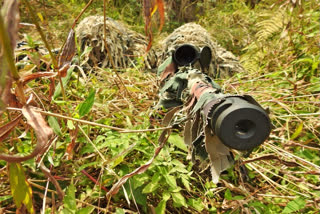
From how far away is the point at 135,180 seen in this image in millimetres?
656

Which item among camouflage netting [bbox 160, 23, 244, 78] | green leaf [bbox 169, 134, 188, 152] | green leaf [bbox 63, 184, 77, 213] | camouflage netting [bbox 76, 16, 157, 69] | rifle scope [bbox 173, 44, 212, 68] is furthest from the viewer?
camouflage netting [bbox 76, 16, 157, 69]

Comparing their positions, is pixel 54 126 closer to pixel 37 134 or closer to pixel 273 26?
pixel 37 134

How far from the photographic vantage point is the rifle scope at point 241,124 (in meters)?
0.44

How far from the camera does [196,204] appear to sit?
2.25 feet

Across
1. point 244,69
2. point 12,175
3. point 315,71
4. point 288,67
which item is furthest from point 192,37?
point 12,175

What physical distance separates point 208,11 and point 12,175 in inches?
122

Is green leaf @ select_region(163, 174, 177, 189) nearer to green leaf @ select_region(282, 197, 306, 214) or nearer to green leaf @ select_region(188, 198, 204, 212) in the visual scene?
green leaf @ select_region(188, 198, 204, 212)

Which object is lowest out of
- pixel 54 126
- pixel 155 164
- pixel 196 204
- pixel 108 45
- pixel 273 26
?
pixel 196 204

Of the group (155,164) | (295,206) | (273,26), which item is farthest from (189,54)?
(273,26)

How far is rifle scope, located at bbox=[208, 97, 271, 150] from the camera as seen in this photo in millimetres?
444

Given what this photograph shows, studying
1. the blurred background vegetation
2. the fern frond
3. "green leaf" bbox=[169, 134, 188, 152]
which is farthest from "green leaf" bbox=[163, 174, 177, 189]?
the fern frond

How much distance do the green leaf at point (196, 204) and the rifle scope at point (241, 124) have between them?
0.29m

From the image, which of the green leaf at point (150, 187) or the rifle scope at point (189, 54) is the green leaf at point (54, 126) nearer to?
the green leaf at point (150, 187)

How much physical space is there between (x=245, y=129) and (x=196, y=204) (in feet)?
1.06
